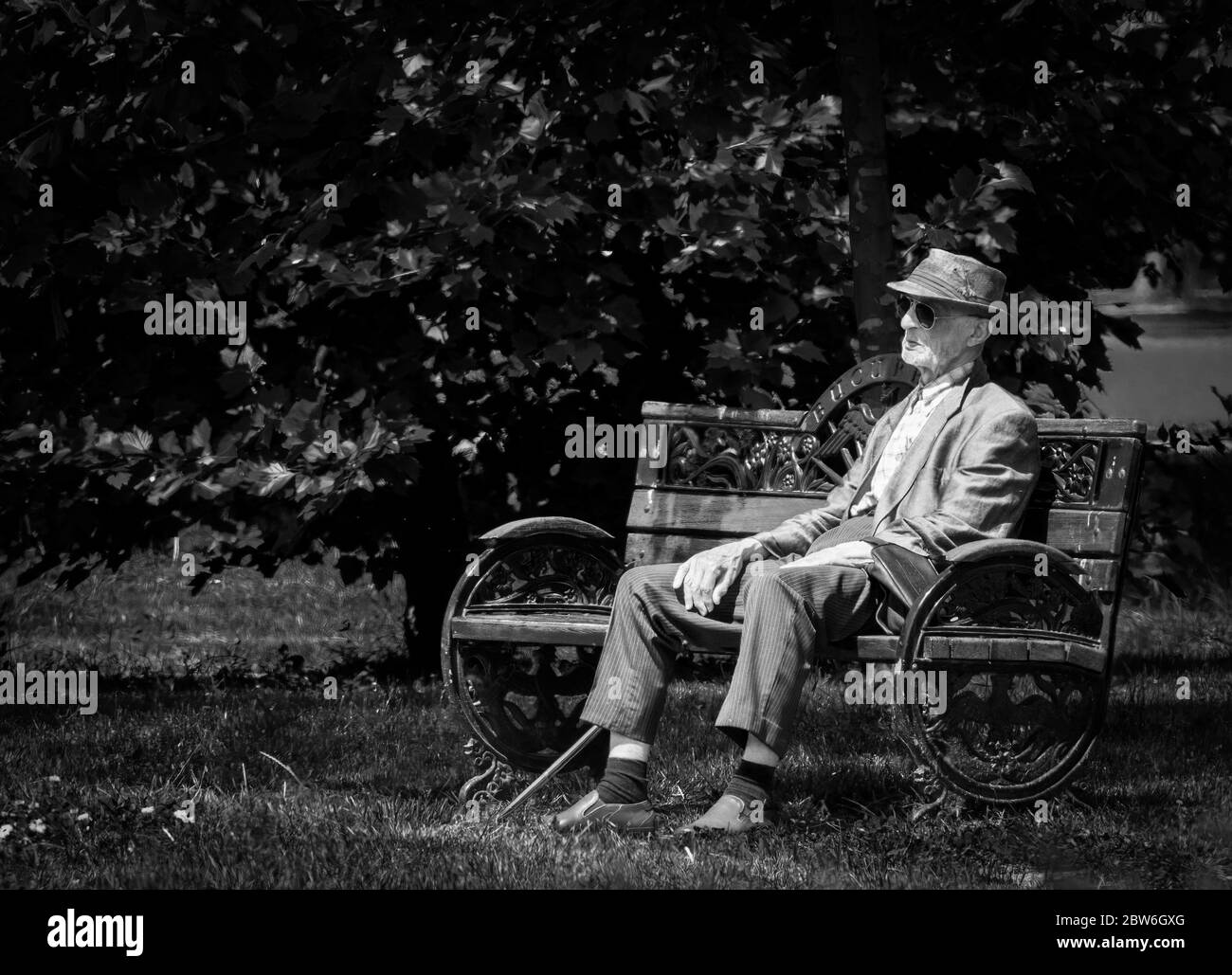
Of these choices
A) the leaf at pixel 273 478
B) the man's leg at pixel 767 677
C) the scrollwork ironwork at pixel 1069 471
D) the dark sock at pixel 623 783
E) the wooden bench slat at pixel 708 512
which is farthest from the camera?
the leaf at pixel 273 478

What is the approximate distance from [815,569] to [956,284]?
96cm

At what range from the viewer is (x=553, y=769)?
4.90 m

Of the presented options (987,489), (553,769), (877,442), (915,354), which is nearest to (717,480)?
(877,442)

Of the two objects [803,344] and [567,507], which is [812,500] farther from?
[567,507]

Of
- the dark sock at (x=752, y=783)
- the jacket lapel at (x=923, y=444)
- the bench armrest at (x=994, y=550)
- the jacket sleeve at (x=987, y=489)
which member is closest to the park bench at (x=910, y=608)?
the bench armrest at (x=994, y=550)

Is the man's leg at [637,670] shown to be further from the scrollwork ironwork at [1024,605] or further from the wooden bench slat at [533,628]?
the scrollwork ironwork at [1024,605]

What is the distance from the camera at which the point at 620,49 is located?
620 centimetres

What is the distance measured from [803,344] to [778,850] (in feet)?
10.3

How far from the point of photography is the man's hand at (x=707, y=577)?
4.82 metres

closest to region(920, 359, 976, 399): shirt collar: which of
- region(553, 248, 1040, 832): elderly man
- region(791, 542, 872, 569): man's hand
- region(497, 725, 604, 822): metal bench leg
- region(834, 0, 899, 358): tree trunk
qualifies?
region(553, 248, 1040, 832): elderly man

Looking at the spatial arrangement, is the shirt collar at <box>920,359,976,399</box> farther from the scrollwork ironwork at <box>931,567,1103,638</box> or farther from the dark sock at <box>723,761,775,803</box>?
the dark sock at <box>723,761,775,803</box>

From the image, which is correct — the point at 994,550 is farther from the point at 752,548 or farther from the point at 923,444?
the point at 752,548

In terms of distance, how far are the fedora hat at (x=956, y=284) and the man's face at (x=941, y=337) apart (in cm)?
4

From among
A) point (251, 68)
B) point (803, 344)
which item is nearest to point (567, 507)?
point (803, 344)
